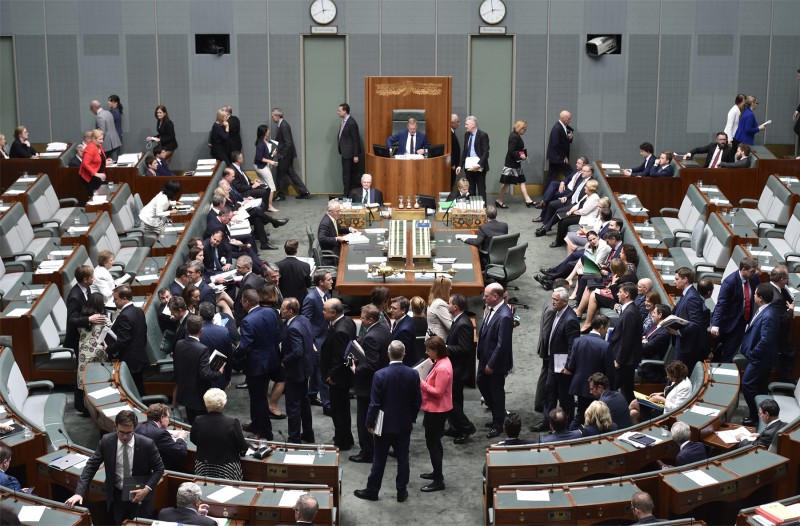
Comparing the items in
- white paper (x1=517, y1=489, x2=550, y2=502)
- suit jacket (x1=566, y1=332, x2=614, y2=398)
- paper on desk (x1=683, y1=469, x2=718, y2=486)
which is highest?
suit jacket (x1=566, y1=332, x2=614, y2=398)

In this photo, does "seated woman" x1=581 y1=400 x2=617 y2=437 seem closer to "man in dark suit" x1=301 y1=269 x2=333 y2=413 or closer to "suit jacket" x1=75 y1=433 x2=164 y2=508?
"man in dark suit" x1=301 y1=269 x2=333 y2=413

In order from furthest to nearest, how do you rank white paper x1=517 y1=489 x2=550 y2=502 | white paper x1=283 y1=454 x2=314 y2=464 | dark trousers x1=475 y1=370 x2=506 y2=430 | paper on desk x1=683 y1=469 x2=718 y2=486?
dark trousers x1=475 y1=370 x2=506 y2=430 → white paper x1=283 y1=454 x2=314 y2=464 → paper on desk x1=683 y1=469 x2=718 y2=486 → white paper x1=517 y1=489 x2=550 y2=502

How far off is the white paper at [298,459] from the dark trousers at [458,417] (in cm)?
234

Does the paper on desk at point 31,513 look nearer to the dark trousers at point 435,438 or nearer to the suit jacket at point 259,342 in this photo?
the suit jacket at point 259,342

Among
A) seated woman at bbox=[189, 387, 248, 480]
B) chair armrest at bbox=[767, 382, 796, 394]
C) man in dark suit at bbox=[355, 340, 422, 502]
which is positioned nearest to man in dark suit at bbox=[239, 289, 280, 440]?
man in dark suit at bbox=[355, 340, 422, 502]

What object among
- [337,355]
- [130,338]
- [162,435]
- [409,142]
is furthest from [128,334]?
[409,142]

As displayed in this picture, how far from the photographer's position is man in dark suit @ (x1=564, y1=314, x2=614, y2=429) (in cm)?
1103

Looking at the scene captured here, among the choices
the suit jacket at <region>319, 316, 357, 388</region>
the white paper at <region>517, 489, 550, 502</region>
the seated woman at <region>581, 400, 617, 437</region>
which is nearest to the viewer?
the white paper at <region>517, 489, 550, 502</region>

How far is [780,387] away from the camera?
37.9 ft

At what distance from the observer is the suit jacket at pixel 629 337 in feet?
37.9

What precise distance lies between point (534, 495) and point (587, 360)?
7.90ft

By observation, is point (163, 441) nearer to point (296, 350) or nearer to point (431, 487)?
point (296, 350)

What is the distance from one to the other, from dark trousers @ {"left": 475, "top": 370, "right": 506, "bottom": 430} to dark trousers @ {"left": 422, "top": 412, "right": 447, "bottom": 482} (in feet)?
4.17

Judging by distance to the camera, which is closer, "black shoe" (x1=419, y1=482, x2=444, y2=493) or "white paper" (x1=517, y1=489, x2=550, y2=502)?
"white paper" (x1=517, y1=489, x2=550, y2=502)
